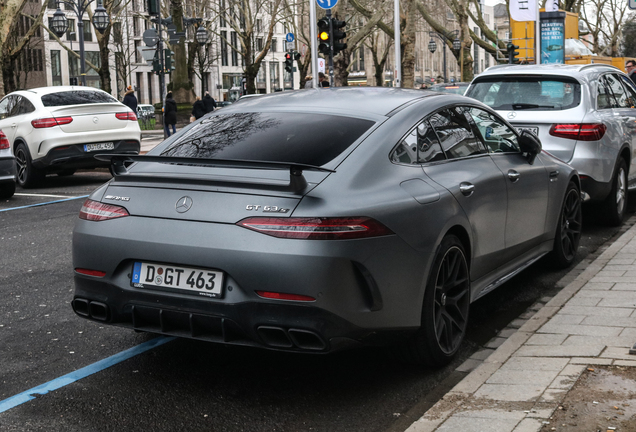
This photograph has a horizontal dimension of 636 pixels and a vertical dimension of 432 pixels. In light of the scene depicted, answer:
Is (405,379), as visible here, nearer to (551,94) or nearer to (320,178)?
(320,178)

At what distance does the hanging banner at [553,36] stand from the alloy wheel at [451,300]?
90.3 ft

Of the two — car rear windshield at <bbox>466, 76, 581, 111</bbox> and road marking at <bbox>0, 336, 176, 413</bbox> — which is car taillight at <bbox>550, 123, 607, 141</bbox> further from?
road marking at <bbox>0, 336, 176, 413</bbox>

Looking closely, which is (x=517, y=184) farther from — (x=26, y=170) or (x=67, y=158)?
(x=26, y=170)

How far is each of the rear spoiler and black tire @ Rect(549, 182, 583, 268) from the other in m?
3.24

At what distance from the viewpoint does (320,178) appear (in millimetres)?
3975

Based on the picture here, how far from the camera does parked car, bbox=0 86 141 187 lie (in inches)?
566

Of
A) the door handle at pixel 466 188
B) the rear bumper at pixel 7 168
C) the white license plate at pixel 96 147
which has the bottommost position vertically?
the rear bumper at pixel 7 168

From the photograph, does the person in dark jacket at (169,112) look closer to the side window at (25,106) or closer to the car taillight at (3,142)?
the side window at (25,106)

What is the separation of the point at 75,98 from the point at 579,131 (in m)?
9.63

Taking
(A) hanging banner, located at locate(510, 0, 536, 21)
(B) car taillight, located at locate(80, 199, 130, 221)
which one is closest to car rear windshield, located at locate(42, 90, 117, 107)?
(B) car taillight, located at locate(80, 199, 130, 221)

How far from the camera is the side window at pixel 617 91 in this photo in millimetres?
9508

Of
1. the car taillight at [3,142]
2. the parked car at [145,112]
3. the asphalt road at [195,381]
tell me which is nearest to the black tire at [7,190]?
the car taillight at [3,142]

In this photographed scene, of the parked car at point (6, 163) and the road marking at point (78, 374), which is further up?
the parked car at point (6, 163)

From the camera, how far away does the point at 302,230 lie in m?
3.73
